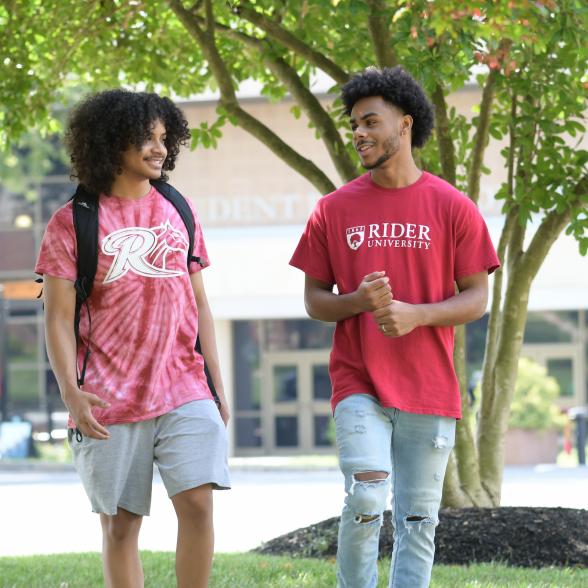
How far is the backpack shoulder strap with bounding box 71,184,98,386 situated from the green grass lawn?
7.35 ft

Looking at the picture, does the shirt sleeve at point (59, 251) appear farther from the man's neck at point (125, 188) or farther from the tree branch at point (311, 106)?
the tree branch at point (311, 106)

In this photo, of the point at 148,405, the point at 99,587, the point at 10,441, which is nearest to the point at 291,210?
the point at 10,441

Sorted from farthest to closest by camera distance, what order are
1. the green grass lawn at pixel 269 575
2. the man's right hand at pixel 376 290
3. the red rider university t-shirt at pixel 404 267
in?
1. the green grass lawn at pixel 269 575
2. the red rider university t-shirt at pixel 404 267
3. the man's right hand at pixel 376 290

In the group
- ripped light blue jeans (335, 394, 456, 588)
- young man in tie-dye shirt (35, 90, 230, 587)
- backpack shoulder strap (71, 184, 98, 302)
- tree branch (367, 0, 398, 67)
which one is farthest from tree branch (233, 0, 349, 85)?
ripped light blue jeans (335, 394, 456, 588)

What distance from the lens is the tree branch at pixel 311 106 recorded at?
807cm

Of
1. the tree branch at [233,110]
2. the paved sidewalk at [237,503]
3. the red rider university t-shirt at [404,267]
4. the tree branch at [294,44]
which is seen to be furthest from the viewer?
the paved sidewalk at [237,503]

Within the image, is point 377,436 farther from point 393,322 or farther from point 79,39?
point 79,39

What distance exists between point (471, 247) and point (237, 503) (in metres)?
11.7

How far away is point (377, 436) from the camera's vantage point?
4.28 meters

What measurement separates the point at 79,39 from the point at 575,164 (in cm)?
366

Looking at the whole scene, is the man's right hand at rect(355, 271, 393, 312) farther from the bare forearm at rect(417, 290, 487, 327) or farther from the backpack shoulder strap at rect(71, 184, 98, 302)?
the backpack shoulder strap at rect(71, 184, 98, 302)

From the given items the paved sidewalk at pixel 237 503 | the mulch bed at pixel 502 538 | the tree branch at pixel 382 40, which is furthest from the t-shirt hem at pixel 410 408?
the paved sidewalk at pixel 237 503

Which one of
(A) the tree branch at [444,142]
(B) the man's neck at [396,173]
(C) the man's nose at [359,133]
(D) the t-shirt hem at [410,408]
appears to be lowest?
(D) the t-shirt hem at [410,408]

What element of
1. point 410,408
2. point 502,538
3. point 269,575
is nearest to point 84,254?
point 410,408
